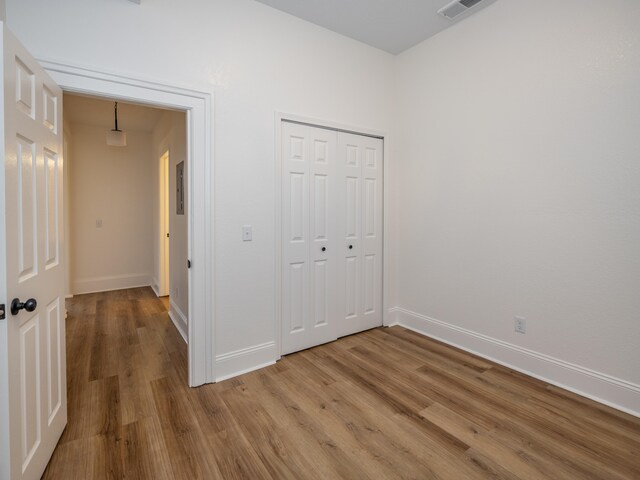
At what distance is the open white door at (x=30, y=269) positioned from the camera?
1185 millimetres

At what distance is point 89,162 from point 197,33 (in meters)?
4.11

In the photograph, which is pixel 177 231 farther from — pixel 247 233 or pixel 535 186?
pixel 535 186

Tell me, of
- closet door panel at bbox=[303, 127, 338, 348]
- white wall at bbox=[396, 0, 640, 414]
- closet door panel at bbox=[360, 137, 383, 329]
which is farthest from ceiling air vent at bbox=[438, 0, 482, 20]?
closet door panel at bbox=[303, 127, 338, 348]

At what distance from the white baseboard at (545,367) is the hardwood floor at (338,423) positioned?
9 cm

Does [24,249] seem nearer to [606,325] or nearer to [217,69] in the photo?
[217,69]

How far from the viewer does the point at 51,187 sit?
5.53 feet

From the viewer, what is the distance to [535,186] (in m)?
2.45

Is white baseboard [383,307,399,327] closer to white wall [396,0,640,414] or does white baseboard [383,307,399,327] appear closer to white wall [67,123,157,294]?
white wall [396,0,640,414]

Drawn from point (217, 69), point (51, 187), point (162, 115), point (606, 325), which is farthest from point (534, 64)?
point (162, 115)

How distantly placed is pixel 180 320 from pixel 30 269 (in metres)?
2.25

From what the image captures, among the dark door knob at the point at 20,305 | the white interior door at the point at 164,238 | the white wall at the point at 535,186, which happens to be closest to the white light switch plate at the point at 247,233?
the dark door knob at the point at 20,305

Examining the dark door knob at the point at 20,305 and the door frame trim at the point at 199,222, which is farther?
the door frame trim at the point at 199,222

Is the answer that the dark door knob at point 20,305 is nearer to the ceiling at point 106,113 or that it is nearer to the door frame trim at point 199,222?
the door frame trim at point 199,222

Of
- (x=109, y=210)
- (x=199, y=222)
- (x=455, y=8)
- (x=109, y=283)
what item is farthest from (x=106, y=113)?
(x=455, y=8)
